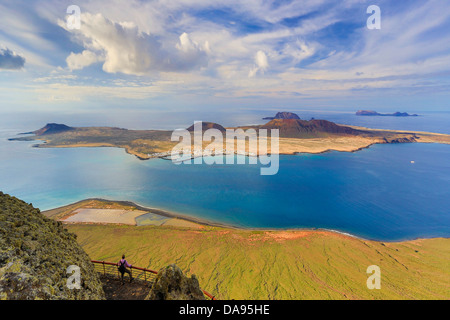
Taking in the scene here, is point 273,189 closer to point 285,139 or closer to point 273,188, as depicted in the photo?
point 273,188

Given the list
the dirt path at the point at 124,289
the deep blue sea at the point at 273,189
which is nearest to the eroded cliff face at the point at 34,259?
the dirt path at the point at 124,289

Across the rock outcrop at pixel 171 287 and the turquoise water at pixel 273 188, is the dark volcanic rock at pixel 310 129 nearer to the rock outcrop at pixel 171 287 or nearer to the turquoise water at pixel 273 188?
the turquoise water at pixel 273 188

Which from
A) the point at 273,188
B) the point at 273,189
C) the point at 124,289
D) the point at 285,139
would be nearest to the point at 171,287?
the point at 124,289

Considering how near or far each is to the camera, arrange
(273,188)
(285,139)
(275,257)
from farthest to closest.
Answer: (285,139) → (273,188) → (275,257)

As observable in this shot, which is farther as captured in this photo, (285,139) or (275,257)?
(285,139)

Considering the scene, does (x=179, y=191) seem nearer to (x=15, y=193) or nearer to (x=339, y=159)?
(x=15, y=193)

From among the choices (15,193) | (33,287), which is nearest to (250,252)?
(33,287)

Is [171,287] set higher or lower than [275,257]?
higher

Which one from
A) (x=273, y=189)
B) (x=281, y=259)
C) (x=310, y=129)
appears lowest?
(x=281, y=259)
